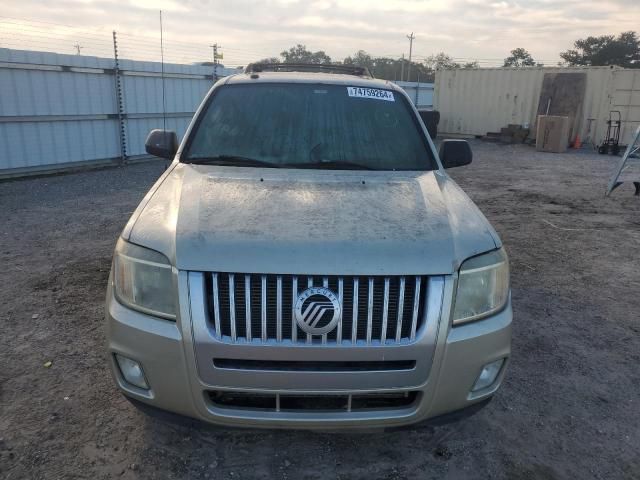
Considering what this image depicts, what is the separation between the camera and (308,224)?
225 centimetres

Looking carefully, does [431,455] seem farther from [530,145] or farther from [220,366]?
[530,145]

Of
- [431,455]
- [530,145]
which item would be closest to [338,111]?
[431,455]

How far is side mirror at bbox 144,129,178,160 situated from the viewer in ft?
12.0

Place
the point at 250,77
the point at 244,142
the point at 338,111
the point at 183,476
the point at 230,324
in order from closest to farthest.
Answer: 1. the point at 230,324
2. the point at 183,476
3. the point at 244,142
4. the point at 338,111
5. the point at 250,77

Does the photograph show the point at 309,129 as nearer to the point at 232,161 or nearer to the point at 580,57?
the point at 232,161

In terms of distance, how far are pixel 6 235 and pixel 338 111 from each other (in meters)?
4.87

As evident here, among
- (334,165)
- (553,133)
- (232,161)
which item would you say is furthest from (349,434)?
(553,133)

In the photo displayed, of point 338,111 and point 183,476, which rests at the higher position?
point 338,111

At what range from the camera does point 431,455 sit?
2547mm

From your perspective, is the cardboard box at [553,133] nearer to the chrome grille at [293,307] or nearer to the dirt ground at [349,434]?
the dirt ground at [349,434]

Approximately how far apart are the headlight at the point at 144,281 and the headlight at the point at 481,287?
3.96ft

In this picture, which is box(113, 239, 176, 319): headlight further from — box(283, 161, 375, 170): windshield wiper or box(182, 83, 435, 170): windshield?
box(283, 161, 375, 170): windshield wiper

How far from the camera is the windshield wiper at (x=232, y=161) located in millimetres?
3141

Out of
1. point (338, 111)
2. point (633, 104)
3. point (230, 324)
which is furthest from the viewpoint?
point (633, 104)
